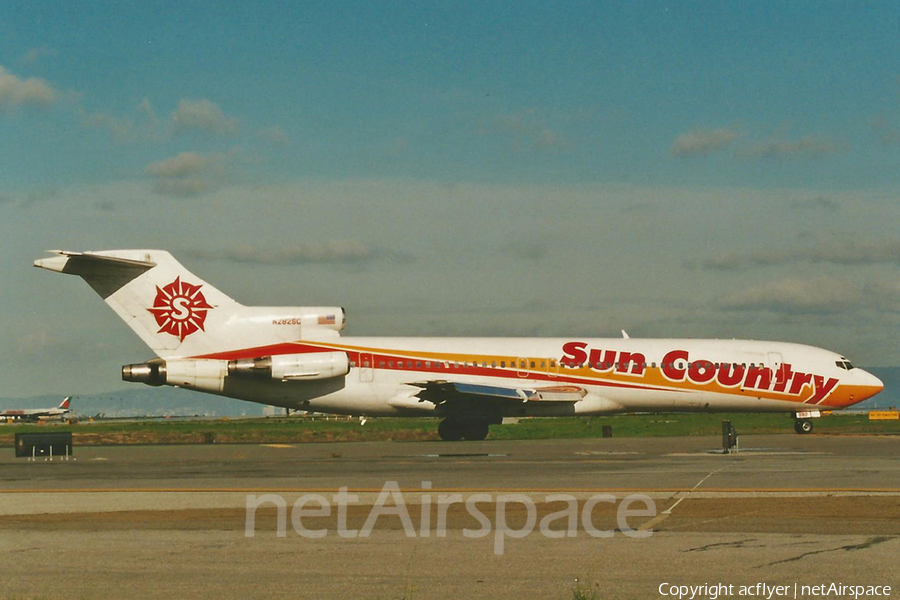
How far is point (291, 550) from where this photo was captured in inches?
428

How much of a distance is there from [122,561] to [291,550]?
1.79 meters

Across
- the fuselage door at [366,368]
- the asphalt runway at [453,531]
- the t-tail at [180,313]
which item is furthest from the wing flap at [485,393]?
the asphalt runway at [453,531]

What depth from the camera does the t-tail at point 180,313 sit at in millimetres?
34875

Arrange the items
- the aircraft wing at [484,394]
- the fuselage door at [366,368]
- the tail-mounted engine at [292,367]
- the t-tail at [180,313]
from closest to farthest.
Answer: the tail-mounted engine at [292,367] < the aircraft wing at [484,394] < the t-tail at [180,313] < the fuselage door at [366,368]

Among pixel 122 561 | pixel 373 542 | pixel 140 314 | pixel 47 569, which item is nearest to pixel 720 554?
pixel 373 542

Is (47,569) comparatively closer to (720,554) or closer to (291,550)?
(291,550)

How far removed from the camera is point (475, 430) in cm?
3625

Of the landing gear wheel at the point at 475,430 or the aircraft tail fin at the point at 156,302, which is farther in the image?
the landing gear wheel at the point at 475,430

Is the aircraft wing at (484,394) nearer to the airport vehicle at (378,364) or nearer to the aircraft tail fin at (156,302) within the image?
the airport vehicle at (378,364)

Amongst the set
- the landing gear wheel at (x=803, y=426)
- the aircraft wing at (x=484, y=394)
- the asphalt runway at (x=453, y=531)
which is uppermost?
the aircraft wing at (x=484, y=394)

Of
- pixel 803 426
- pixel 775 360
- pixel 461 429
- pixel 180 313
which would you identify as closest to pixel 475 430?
pixel 461 429

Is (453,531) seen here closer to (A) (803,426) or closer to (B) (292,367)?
(B) (292,367)

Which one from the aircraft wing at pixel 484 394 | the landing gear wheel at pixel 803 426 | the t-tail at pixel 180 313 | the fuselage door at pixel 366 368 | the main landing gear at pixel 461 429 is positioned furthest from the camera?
the landing gear wheel at pixel 803 426

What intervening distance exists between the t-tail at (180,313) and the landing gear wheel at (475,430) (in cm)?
619
